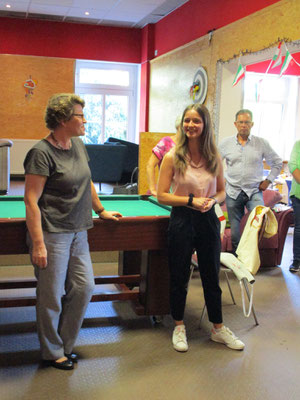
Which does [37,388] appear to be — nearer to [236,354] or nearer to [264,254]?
[236,354]

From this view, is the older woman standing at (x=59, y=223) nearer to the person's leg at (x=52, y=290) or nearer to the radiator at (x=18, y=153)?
the person's leg at (x=52, y=290)

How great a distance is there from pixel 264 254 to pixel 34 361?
2814mm

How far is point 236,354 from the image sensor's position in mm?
2801

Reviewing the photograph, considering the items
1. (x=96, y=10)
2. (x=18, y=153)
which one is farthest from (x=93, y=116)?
(x=96, y=10)

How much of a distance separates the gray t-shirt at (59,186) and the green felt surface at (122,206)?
0.49m

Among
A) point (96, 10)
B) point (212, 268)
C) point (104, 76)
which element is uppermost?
point (96, 10)

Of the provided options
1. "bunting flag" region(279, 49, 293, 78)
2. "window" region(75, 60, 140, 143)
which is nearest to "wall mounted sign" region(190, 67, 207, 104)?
"bunting flag" region(279, 49, 293, 78)

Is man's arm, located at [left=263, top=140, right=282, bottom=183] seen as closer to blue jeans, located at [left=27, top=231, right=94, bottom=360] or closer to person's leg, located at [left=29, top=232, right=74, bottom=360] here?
blue jeans, located at [left=27, top=231, right=94, bottom=360]

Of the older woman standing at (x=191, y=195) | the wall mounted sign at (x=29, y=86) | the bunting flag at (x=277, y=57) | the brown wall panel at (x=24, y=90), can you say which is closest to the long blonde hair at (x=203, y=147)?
the older woman standing at (x=191, y=195)

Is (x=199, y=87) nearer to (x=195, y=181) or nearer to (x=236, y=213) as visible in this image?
(x=236, y=213)

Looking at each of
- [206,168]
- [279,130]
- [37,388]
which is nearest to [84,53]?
[279,130]

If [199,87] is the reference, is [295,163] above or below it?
below

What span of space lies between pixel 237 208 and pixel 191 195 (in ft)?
6.11

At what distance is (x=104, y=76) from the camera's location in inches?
488
